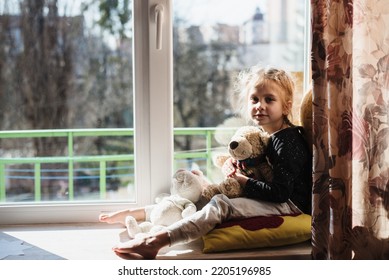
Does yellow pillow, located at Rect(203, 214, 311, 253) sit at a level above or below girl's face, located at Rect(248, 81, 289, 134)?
below

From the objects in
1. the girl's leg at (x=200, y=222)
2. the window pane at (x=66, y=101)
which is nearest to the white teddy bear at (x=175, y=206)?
the girl's leg at (x=200, y=222)

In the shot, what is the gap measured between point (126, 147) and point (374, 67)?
0.91 m

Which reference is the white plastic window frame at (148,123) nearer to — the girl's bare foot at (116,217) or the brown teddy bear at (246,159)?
the girl's bare foot at (116,217)

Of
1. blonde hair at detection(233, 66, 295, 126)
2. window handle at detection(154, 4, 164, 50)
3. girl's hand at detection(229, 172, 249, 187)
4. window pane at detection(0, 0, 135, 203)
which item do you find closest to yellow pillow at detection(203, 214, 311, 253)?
girl's hand at detection(229, 172, 249, 187)

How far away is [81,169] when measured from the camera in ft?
6.16

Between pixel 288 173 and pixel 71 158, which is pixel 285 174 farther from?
pixel 71 158

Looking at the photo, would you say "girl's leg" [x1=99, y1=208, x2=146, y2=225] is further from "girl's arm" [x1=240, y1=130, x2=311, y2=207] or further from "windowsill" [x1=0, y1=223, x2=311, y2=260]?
"girl's arm" [x1=240, y1=130, x2=311, y2=207]

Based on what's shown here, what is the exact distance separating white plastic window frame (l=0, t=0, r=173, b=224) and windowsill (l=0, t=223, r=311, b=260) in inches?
2.0

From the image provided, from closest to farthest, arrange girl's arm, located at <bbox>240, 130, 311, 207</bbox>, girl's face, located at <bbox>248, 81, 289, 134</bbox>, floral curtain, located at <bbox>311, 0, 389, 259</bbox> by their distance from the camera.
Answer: floral curtain, located at <bbox>311, 0, 389, 259</bbox>, girl's arm, located at <bbox>240, 130, 311, 207</bbox>, girl's face, located at <bbox>248, 81, 289, 134</bbox>

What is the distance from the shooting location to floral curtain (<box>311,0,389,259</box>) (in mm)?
1402

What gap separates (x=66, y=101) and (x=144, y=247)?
0.66 meters

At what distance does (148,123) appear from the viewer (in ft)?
5.96
